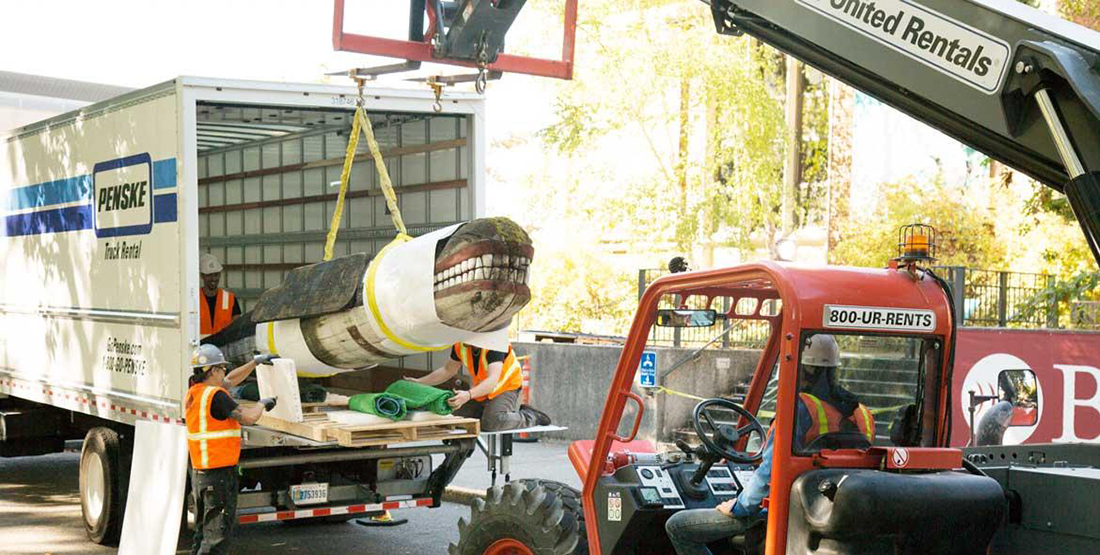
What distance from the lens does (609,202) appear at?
21.3 m

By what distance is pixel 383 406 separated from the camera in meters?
8.13

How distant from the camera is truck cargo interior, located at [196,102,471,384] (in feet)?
33.4

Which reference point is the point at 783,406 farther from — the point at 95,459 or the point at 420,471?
the point at 95,459

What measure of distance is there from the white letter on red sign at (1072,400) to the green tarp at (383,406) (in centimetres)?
628

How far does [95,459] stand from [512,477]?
419cm

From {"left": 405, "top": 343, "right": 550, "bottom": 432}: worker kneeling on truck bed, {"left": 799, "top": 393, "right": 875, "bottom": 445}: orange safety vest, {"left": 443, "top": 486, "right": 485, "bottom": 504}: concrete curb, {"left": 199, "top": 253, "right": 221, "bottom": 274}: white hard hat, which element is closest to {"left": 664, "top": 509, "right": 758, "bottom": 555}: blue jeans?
{"left": 799, "top": 393, "right": 875, "bottom": 445}: orange safety vest

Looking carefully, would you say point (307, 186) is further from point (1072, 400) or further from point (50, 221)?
point (1072, 400)

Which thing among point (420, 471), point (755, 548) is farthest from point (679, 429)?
point (755, 548)

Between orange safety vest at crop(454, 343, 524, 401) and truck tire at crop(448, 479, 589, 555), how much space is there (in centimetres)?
265

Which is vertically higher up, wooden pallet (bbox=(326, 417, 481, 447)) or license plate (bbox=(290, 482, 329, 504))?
wooden pallet (bbox=(326, 417, 481, 447))

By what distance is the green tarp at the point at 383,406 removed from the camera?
8070 millimetres

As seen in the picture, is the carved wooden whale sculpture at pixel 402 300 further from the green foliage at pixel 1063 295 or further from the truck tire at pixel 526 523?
the green foliage at pixel 1063 295

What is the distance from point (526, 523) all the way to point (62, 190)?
5.93m

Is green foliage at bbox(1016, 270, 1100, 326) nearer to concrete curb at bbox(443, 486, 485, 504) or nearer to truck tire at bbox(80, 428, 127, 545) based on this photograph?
concrete curb at bbox(443, 486, 485, 504)
